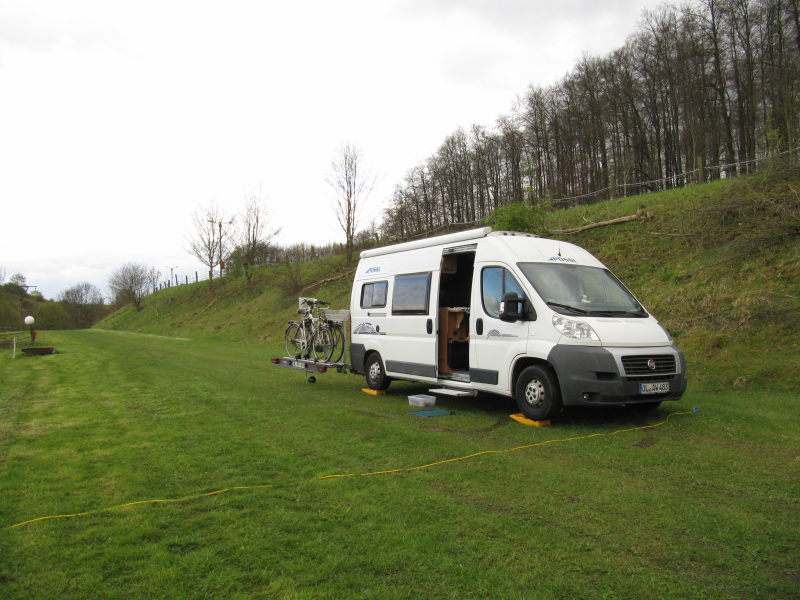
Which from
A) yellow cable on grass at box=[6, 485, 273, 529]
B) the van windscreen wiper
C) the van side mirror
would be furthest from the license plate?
yellow cable on grass at box=[6, 485, 273, 529]

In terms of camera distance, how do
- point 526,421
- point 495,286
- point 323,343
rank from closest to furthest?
point 526,421 → point 495,286 → point 323,343

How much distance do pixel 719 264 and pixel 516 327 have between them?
1051 cm

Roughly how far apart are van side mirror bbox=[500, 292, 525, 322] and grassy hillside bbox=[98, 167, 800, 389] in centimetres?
524

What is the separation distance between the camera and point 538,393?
25.0 feet

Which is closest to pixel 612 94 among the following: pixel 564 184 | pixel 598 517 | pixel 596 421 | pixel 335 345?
pixel 564 184

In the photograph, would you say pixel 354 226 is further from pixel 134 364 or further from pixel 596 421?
pixel 596 421

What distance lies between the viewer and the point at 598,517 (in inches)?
165

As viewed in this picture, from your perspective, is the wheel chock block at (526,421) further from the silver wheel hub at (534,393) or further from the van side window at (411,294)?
the van side window at (411,294)

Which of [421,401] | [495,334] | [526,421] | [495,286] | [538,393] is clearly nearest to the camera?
[538,393]

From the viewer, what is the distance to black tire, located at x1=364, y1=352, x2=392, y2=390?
10977 mm

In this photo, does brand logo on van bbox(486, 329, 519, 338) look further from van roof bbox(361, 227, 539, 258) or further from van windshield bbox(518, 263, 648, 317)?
van roof bbox(361, 227, 539, 258)

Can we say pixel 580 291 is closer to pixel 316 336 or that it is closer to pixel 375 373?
pixel 375 373

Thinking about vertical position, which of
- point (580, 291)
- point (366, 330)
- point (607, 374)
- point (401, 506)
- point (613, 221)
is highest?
point (613, 221)

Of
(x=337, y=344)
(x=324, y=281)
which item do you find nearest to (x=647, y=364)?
(x=337, y=344)
